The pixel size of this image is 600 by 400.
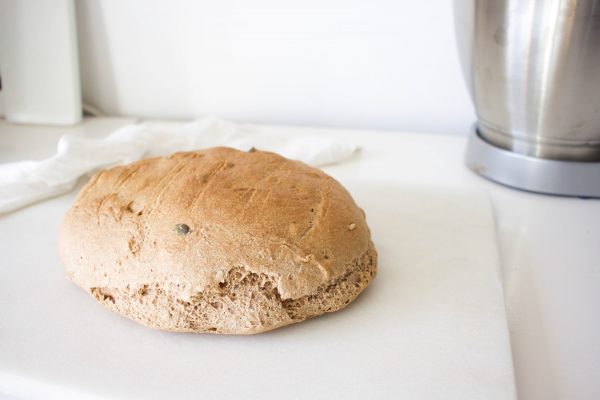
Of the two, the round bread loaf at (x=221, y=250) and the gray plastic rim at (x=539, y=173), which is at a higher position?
the round bread loaf at (x=221, y=250)

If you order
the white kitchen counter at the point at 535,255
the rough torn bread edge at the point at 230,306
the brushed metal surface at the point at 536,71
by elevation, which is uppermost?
the brushed metal surface at the point at 536,71

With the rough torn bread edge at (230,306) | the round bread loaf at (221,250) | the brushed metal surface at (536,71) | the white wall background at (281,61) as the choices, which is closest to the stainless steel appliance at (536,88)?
the brushed metal surface at (536,71)

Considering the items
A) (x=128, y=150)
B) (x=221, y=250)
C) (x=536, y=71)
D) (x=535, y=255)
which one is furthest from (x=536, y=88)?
(x=128, y=150)

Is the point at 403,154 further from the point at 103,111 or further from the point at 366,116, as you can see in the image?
the point at 103,111

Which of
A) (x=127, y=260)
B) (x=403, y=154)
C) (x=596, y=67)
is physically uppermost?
(x=596, y=67)

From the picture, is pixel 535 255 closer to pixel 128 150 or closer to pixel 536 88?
pixel 536 88

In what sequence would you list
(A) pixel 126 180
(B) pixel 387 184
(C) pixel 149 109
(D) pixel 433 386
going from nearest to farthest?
(D) pixel 433 386 < (A) pixel 126 180 < (B) pixel 387 184 < (C) pixel 149 109

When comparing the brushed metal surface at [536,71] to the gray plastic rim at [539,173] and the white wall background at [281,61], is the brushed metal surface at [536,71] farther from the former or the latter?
the white wall background at [281,61]

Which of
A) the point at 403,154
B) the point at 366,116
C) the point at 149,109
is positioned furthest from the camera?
the point at 149,109

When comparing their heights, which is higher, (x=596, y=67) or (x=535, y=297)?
(x=596, y=67)

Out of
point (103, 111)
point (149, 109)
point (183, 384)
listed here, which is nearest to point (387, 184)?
point (183, 384)
